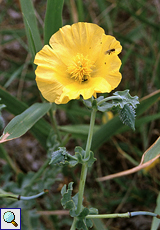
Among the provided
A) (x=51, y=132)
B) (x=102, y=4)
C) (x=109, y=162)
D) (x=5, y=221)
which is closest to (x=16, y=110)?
(x=51, y=132)

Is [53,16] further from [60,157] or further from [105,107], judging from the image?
[60,157]

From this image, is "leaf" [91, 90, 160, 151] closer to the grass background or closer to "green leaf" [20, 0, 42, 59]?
the grass background

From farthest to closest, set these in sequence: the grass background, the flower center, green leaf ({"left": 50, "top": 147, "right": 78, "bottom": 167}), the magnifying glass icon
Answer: the grass background
the magnifying glass icon
the flower center
green leaf ({"left": 50, "top": 147, "right": 78, "bottom": 167})

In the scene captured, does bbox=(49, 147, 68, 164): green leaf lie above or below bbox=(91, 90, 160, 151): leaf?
below

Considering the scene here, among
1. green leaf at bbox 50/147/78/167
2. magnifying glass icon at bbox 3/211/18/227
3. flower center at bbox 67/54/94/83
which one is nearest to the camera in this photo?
green leaf at bbox 50/147/78/167

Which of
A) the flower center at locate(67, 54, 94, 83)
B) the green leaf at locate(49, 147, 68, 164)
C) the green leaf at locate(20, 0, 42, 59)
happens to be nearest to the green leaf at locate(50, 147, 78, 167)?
the green leaf at locate(49, 147, 68, 164)

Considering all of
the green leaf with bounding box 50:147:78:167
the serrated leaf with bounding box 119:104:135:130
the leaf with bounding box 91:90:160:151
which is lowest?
the green leaf with bounding box 50:147:78:167

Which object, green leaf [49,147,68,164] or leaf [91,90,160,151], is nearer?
green leaf [49,147,68,164]

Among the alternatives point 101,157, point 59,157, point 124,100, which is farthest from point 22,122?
point 101,157
